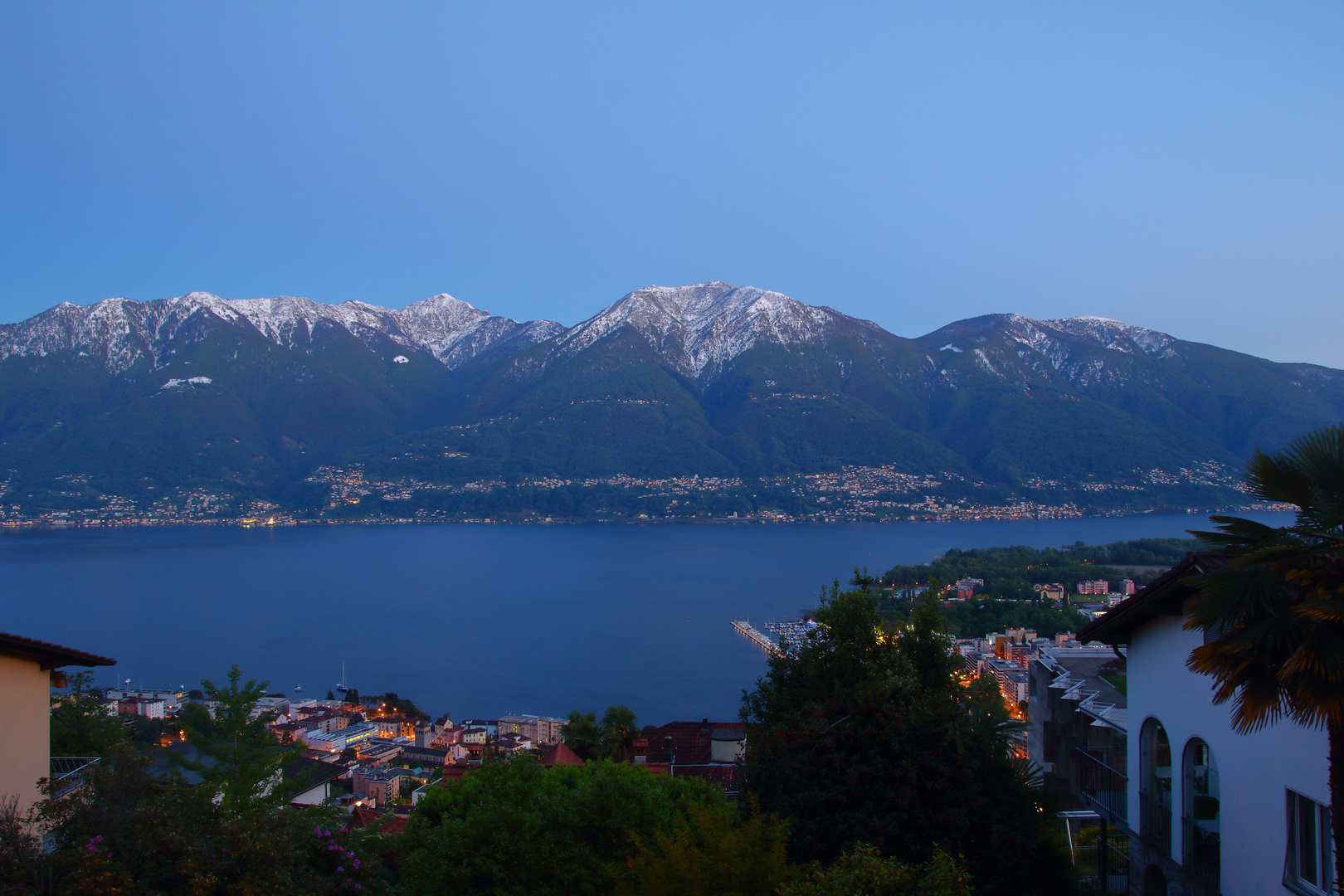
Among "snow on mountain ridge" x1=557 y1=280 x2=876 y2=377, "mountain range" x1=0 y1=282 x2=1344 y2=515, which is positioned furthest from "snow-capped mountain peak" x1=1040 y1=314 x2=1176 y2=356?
"snow on mountain ridge" x1=557 y1=280 x2=876 y2=377

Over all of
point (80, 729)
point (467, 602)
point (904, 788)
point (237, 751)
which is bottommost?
point (467, 602)

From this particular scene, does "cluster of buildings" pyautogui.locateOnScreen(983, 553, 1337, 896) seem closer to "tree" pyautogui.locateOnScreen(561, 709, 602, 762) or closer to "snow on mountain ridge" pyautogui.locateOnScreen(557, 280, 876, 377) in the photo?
"tree" pyautogui.locateOnScreen(561, 709, 602, 762)

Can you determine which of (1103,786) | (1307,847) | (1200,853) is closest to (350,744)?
(1103,786)

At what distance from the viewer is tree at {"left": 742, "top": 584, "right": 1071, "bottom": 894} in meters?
5.17

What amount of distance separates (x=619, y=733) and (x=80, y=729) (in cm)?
810

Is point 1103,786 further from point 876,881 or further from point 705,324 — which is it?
point 705,324

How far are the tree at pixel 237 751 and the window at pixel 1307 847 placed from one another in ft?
22.5

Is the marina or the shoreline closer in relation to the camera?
the marina

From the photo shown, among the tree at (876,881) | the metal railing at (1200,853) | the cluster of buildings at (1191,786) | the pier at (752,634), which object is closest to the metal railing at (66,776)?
the tree at (876,881)

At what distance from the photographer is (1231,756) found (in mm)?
4641

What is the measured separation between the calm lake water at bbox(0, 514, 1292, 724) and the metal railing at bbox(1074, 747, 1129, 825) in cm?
2351

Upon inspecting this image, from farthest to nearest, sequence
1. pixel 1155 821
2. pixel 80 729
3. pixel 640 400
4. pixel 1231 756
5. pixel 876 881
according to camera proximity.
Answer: pixel 640 400 → pixel 80 729 → pixel 1155 821 → pixel 1231 756 → pixel 876 881

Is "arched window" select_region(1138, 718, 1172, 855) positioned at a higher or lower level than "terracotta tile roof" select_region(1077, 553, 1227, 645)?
lower

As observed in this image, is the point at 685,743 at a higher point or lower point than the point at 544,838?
lower
